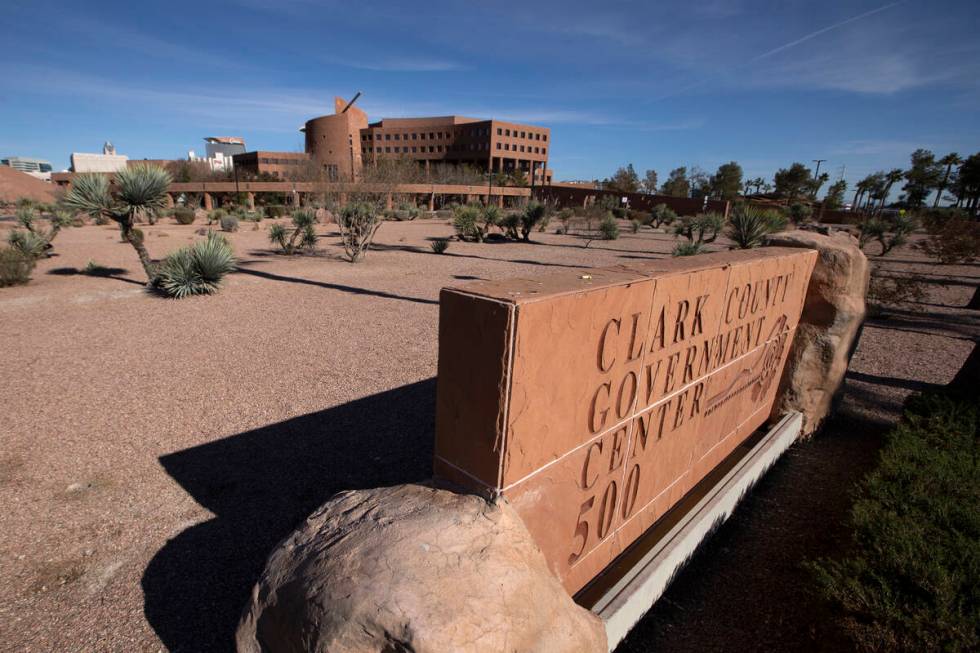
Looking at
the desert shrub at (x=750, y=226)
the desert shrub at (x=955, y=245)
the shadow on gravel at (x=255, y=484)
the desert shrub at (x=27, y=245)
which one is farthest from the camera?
the desert shrub at (x=955, y=245)

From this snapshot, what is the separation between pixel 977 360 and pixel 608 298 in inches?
206

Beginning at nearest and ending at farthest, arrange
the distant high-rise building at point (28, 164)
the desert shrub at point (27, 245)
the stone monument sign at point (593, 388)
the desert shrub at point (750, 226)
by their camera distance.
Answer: the stone monument sign at point (593, 388) < the desert shrub at point (750, 226) < the desert shrub at point (27, 245) < the distant high-rise building at point (28, 164)

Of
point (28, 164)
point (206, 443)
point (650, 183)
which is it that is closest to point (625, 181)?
point (650, 183)

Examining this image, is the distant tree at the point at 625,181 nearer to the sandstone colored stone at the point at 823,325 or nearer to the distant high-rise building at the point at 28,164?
the sandstone colored stone at the point at 823,325

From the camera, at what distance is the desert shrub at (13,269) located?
10.9 m

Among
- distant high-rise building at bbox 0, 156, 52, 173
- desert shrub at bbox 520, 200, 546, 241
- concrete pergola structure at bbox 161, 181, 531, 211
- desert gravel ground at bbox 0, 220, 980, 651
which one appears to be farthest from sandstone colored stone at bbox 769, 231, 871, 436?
distant high-rise building at bbox 0, 156, 52, 173

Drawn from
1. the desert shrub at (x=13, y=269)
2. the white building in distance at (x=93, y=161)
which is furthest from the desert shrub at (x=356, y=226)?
the white building in distance at (x=93, y=161)

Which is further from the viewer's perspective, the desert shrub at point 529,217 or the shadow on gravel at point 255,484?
the desert shrub at point 529,217

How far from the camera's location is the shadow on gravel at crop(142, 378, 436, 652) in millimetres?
2666

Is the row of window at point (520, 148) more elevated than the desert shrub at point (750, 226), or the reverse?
Result: the row of window at point (520, 148)

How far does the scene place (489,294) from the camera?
185cm

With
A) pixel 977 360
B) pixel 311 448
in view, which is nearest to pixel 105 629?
pixel 311 448

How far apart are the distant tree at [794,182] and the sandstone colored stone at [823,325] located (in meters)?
69.3

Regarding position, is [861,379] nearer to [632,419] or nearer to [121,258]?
[632,419]
